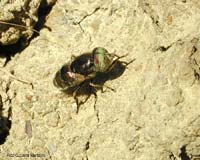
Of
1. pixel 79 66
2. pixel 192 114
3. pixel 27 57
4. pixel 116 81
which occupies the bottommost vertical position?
pixel 192 114

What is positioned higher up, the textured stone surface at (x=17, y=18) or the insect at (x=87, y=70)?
the textured stone surface at (x=17, y=18)

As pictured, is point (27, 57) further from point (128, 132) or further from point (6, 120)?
point (128, 132)

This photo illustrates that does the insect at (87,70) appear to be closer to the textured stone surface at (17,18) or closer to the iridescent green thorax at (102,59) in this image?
the iridescent green thorax at (102,59)

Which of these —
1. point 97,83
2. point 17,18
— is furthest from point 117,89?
point 17,18

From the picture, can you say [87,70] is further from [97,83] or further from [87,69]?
[97,83]

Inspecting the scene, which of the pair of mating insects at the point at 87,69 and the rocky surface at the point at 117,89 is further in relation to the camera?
the pair of mating insects at the point at 87,69

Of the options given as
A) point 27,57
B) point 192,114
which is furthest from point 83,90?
point 192,114

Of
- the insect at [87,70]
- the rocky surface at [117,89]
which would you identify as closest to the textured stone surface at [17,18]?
the rocky surface at [117,89]
